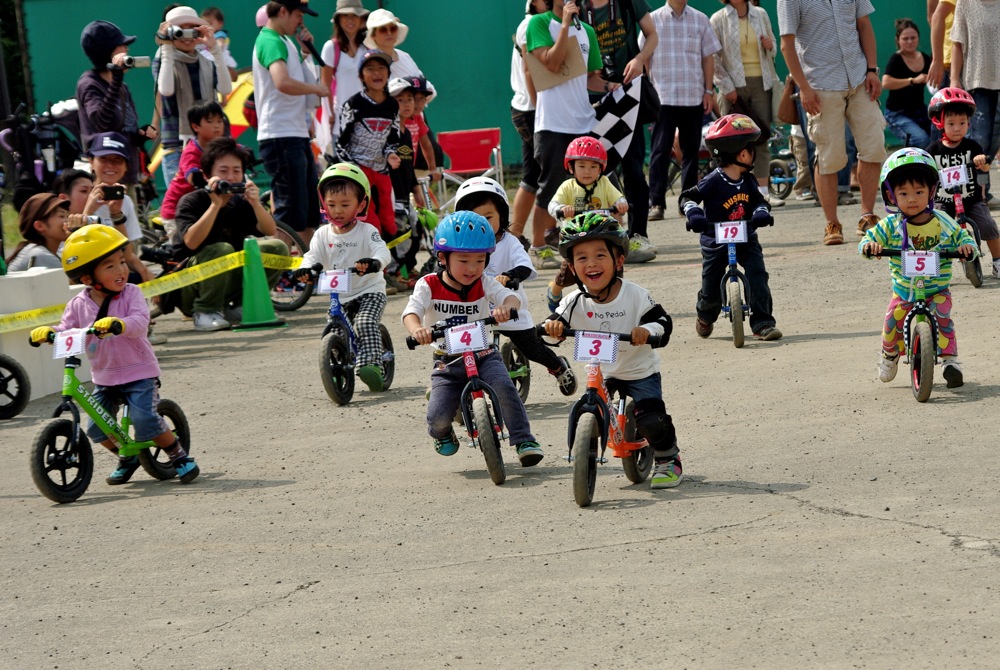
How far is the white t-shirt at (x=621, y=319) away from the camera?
6938mm

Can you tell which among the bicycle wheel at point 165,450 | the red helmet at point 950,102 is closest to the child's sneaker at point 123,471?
the bicycle wheel at point 165,450

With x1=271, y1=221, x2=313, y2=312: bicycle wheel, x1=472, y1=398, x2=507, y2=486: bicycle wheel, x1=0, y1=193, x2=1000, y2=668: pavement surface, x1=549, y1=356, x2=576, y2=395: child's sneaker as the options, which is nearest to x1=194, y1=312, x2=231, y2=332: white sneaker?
x1=271, y1=221, x2=313, y2=312: bicycle wheel

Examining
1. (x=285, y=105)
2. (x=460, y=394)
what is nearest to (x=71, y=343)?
(x=460, y=394)

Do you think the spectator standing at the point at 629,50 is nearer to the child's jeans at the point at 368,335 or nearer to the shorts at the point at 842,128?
the shorts at the point at 842,128

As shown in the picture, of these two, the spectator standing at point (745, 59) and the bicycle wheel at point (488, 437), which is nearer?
the bicycle wheel at point (488, 437)

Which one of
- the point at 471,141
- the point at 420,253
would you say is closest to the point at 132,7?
the point at 471,141

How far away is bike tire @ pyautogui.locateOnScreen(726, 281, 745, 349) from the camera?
1027 cm

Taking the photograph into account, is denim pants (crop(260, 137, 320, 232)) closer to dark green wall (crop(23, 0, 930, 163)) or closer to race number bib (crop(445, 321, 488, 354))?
race number bib (crop(445, 321, 488, 354))

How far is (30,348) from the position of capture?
35.4 feet

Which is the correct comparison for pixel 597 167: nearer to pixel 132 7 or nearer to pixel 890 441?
pixel 890 441

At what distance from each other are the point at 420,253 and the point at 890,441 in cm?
990

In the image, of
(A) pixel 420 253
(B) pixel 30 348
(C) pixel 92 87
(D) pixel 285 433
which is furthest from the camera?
(A) pixel 420 253

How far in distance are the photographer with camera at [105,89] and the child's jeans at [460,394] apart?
6.47m

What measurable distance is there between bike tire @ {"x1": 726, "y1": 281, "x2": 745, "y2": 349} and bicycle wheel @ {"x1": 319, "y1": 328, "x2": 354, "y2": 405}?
2.64 meters
